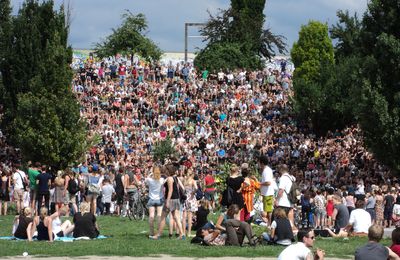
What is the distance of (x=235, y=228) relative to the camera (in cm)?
2391

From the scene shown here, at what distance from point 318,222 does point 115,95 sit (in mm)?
30502

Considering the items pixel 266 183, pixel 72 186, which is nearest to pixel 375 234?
pixel 266 183

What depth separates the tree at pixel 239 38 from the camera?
78.4 metres

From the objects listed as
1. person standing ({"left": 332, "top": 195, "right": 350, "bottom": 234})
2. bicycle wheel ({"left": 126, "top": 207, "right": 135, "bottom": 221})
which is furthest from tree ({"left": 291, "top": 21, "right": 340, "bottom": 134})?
person standing ({"left": 332, "top": 195, "right": 350, "bottom": 234})

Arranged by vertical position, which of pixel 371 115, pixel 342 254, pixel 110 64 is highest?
pixel 110 64

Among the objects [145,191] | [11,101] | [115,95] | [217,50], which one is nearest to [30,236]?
[145,191]

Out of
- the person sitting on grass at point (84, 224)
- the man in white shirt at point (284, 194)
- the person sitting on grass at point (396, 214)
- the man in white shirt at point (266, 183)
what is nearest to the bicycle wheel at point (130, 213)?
the person sitting on grass at point (396, 214)

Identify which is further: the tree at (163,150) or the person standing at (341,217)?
the tree at (163,150)

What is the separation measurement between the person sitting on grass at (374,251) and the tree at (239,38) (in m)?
60.3

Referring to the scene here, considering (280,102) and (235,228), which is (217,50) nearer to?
(280,102)

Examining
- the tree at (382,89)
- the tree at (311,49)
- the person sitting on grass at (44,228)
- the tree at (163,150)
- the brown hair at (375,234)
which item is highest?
the tree at (311,49)

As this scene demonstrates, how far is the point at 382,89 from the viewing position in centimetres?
4059

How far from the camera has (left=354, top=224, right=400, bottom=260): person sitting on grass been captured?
15.9 meters

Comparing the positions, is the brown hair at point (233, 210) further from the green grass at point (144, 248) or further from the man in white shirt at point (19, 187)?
the man in white shirt at point (19, 187)
